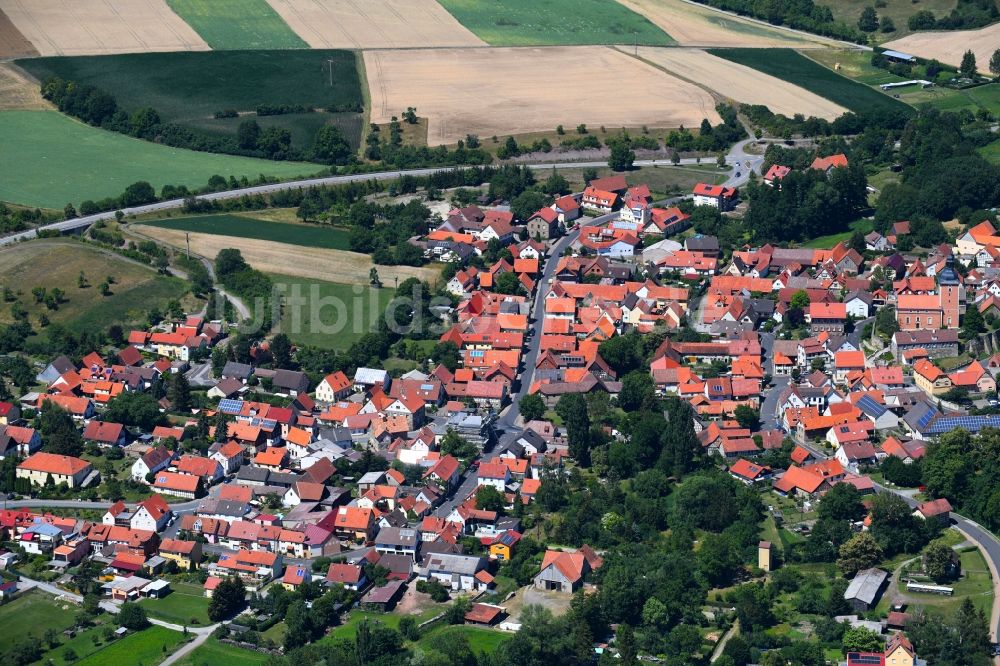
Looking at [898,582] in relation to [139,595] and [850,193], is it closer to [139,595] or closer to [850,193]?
[139,595]

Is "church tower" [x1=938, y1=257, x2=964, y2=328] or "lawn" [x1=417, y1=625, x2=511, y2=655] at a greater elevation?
"church tower" [x1=938, y1=257, x2=964, y2=328]

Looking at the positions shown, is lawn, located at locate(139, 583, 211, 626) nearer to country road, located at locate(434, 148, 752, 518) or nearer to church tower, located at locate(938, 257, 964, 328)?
country road, located at locate(434, 148, 752, 518)

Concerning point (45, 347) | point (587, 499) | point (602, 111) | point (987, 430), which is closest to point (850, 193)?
point (602, 111)

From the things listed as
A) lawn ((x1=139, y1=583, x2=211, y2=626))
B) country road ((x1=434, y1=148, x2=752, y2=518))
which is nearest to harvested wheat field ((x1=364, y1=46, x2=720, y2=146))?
country road ((x1=434, y1=148, x2=752, y2=518))

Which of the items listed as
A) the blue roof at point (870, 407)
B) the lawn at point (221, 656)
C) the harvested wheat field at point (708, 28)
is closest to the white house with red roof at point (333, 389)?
the lawn at point (221, 656)

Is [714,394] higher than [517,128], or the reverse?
[517,128]

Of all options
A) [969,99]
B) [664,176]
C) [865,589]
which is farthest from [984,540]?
[969,99]
